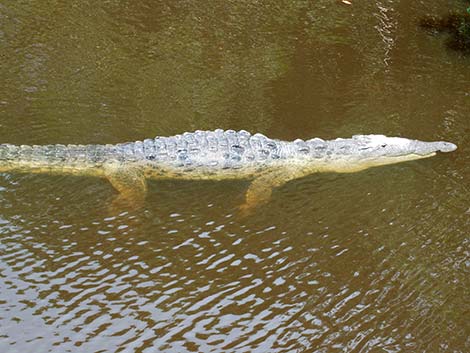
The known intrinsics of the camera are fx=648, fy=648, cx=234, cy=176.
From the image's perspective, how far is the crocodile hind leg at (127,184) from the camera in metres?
6.29

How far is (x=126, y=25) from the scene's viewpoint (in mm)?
9562

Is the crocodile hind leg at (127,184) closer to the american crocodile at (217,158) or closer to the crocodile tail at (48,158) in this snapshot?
the american crocodile at (217,158)

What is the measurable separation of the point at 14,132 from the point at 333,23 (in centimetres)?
542

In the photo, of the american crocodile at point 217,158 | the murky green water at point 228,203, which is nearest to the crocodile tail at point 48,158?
the american crocodile at point 217,158

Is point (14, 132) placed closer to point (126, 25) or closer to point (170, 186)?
point (170, 186)

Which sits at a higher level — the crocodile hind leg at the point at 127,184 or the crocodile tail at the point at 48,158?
the crocodile tail at the point at 48,158

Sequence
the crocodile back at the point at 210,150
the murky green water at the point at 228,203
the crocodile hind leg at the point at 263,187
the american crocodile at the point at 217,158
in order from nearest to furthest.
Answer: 1. the murky green water at the point at 228,203
2. the crocodile hind leg at the point at 263,187
3. the american crocodile at the point at 217,158
4. the crocodile back at the point at 210,150

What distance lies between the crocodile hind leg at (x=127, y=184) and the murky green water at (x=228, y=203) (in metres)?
0.10

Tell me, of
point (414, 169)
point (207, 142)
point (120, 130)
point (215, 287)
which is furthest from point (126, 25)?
point (215, 287)

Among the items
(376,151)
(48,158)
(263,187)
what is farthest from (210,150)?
(376,151)

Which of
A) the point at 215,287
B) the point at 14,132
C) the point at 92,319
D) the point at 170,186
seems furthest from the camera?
the point at 14,132

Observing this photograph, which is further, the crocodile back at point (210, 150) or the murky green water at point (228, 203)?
the crocodile back at point (210, 150)

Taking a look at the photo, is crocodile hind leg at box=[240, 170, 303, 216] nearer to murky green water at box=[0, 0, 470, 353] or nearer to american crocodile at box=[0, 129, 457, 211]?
american crocodile at box=[0, 129, 457, 211]

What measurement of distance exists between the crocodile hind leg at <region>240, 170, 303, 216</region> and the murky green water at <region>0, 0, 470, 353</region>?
107mm
